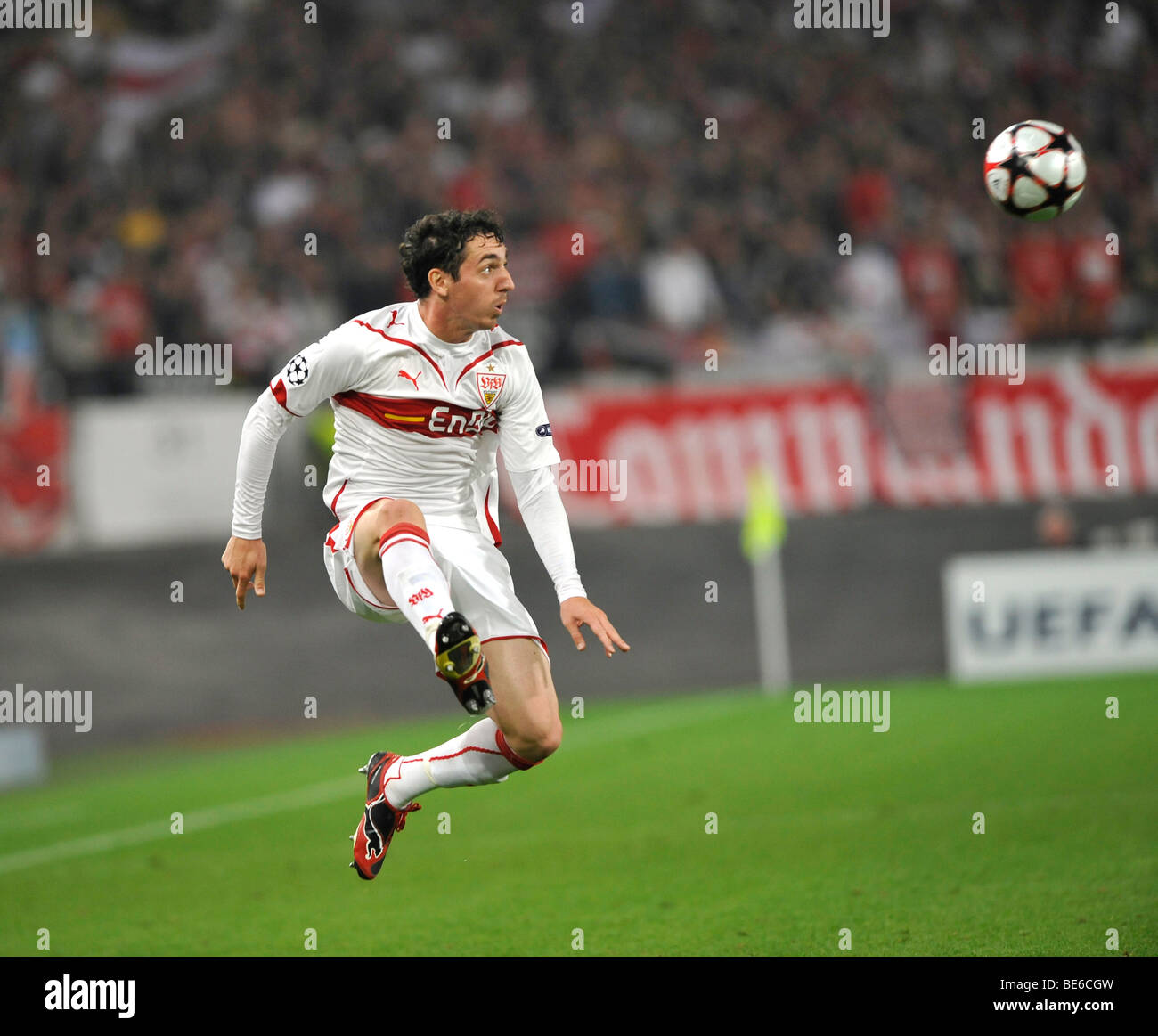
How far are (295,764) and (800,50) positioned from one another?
11.9 meters

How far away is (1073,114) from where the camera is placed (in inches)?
756

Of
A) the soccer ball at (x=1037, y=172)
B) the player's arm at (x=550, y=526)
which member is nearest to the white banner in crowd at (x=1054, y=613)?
the soccer ball at (x=1037, y=172)

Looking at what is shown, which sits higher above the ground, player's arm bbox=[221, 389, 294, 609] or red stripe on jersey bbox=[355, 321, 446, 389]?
red stripe on jersey bbox=[355, 321, 446, 389]

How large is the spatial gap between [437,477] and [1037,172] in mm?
3095

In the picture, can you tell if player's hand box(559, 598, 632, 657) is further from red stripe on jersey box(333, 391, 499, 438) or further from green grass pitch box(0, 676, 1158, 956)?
green grass pitch box(0, 676, 1158, 956)

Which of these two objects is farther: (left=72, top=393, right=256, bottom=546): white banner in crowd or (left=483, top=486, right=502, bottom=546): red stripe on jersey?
(left=72, top=393, right=256, bottom=546): white banner in crowd

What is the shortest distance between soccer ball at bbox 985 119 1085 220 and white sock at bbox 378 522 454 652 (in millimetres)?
3195

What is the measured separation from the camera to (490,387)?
6.32m

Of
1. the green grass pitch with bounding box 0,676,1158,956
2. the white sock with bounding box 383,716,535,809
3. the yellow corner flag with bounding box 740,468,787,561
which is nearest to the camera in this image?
the white sock with bounding box 383,716,535,809

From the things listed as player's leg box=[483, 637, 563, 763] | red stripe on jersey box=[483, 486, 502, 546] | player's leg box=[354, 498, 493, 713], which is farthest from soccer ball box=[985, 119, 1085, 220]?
player's leg box=[354, 498, 493, 713]

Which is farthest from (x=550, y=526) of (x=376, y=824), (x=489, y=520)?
(x=376, y=824)

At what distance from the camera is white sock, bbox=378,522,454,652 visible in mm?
5602

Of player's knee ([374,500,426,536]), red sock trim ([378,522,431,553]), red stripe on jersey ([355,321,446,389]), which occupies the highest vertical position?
red stripe on jersey ([355,321,446,389])

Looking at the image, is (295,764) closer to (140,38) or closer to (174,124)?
(174,124)
